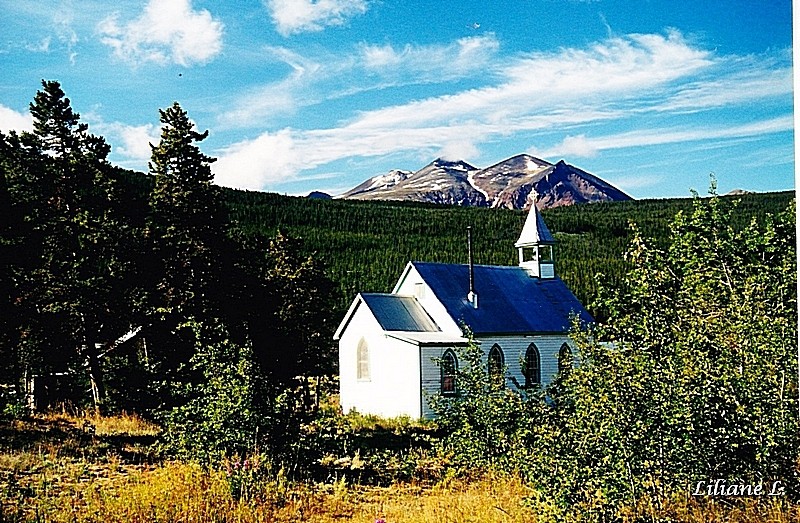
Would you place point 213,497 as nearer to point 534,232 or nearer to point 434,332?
point 434,332

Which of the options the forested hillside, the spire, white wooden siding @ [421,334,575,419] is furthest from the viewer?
the forested hillside

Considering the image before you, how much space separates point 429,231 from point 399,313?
51.3 m

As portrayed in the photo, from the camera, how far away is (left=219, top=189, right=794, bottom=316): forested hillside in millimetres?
47594

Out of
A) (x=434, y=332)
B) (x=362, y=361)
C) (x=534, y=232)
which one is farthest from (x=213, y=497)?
(x=534, y=232)

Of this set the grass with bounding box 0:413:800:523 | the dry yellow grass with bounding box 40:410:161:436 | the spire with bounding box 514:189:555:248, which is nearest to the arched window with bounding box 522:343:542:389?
the spire with bounding box 514:189:555:248

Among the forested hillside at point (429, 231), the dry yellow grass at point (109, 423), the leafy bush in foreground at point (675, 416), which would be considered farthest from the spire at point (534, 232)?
the leafy bush in foreground at point (675, 416)

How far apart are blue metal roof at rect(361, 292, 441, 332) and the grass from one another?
10682 millimetres

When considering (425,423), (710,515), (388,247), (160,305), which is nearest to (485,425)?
(710,515)

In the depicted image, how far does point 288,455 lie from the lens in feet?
39.6

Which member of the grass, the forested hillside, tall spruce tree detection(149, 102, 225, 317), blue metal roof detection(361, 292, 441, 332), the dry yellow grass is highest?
the forested hillside

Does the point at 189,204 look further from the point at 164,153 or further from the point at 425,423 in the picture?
the point at 425,423

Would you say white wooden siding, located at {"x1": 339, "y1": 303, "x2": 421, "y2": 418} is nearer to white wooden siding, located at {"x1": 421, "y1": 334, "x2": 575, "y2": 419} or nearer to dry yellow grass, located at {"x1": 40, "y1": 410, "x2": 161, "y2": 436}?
white wooden siding, located at {"x1": 421, "y1": 334, "x2": 575, "y2": 419}

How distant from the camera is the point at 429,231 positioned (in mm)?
75375

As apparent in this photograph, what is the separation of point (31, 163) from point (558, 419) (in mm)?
10333
